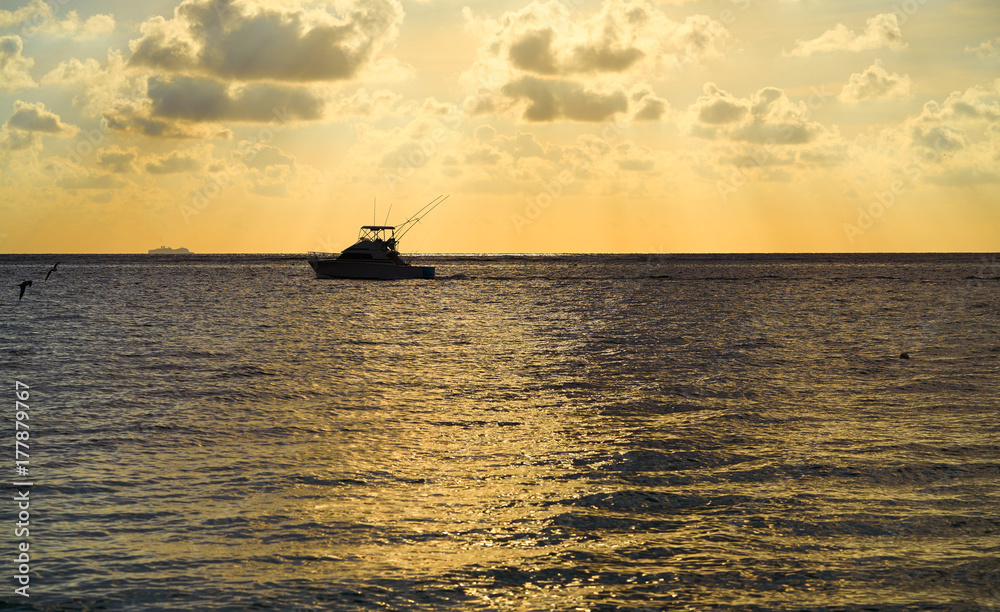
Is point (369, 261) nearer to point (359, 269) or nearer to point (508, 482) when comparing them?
point (359, 269)

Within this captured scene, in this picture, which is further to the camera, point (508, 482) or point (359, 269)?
point (359, 269)

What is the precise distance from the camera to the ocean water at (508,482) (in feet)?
33.3

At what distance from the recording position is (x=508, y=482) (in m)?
14.8

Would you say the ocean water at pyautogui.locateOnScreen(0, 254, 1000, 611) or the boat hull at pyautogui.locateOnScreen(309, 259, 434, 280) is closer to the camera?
the ocean water at pyautogui.locateOnScreen(0, 254, 1000, 611)

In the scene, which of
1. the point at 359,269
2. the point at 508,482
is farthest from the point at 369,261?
the point at 508,482

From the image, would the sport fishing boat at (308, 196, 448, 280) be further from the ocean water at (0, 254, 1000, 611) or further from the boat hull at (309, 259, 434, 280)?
the ocean water at (0, 254, 1000, 611)

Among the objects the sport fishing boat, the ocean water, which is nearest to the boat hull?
the sport fishing boat

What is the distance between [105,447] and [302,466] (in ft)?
16.3

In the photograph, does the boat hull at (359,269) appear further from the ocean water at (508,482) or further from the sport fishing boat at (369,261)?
the ocean water at (508,482)

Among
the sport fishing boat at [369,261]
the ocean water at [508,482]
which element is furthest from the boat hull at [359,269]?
the ocean water at [508,482]

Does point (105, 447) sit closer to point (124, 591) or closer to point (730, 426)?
point (124, 591)

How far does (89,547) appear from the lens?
448 inches

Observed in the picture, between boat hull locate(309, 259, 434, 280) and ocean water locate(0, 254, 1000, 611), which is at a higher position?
boat hull locate(309, 259, 434, 280)

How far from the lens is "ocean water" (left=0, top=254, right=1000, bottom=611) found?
33.3 feet
